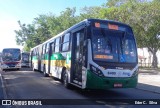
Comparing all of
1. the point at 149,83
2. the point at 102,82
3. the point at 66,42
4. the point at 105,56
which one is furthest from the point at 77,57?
the point at 149,83

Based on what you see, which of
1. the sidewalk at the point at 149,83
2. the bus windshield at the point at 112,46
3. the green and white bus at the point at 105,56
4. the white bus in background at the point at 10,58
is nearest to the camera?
the green and white bus at the point at 105,56

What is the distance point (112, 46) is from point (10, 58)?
23.3 meters

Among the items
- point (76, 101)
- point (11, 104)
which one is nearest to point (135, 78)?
point (76, 101)

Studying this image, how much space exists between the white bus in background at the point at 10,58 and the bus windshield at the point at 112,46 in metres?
22.9

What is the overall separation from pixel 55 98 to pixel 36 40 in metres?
68.8

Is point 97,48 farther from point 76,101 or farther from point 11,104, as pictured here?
point 11,104

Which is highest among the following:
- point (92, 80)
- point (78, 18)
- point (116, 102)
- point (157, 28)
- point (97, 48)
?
point (78, 18)

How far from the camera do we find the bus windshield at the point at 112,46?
1277cm

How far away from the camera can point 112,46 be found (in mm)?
12984

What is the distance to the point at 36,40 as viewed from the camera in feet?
264

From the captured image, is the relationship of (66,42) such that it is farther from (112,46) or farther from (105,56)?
(105,56)

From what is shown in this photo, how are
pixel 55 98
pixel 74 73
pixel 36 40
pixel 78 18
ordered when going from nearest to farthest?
1. pixel 55 98
2. pixel 74 73
3. pixel 78 18
4. pixel 36 40

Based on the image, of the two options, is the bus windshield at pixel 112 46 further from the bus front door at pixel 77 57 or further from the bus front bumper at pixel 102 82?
the bus front door at pixel 77 57

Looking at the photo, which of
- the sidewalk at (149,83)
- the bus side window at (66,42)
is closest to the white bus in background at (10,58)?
the sidewalk at (149,83)
